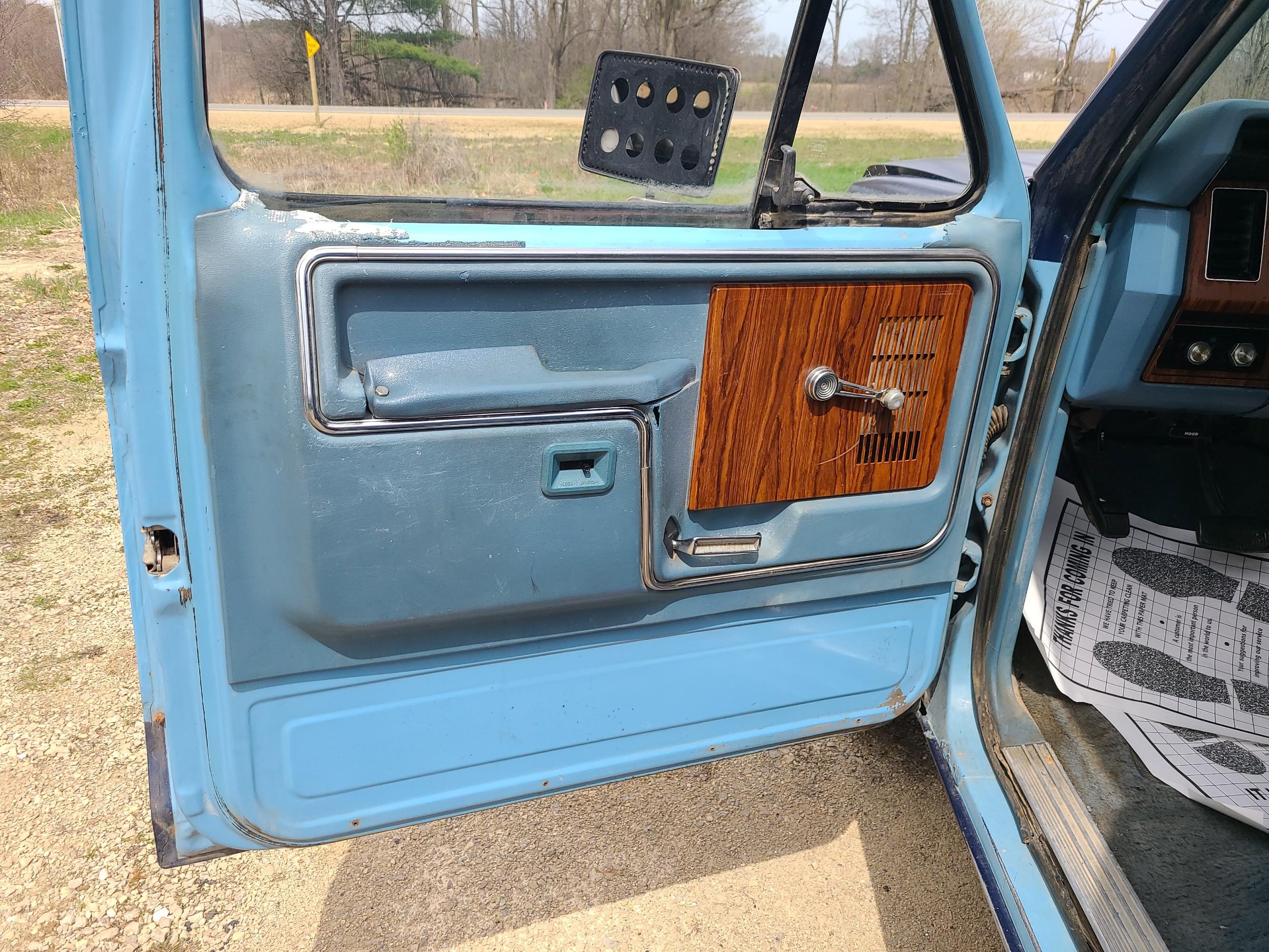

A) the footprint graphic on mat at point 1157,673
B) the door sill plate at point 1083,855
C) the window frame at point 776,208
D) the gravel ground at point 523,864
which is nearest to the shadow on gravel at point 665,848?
the gravel ground at point 523,864

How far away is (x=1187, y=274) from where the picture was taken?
1.80 meters

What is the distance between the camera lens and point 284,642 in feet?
4.17

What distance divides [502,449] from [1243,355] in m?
1.74

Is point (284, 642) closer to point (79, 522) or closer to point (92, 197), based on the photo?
point (92, 197)

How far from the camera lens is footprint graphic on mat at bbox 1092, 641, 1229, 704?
2.19 m

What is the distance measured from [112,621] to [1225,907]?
3.23 meters

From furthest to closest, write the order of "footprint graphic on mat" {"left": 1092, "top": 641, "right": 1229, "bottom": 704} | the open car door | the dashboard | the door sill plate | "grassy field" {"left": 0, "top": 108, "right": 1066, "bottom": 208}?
"footprint graphic on mat" {"left": 1092, "top": 641, "right": 1229, "bottom": 704}
the dashboard
the door sill plate
"grassy field" {"left": 0, "top": 108, "right": 1066, "bottom": 208}
the open car door

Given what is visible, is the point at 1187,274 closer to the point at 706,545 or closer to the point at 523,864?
the point at 706,545

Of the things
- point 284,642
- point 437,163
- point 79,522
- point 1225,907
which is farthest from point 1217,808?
point 79,522

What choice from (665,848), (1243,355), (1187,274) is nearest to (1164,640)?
(1243,355)

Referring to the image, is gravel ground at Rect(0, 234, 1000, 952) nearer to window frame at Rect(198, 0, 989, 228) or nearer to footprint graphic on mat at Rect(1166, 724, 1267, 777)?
footprint graphic on mat at Rect(1166, 724, 1267, 777)

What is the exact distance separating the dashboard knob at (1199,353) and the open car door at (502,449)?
64 centimetres

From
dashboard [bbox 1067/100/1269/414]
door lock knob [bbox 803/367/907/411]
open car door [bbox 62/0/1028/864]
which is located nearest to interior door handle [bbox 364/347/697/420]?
open car door [bbox 62/0/1028/864]

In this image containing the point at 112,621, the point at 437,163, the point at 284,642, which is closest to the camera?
the point at 284,642
